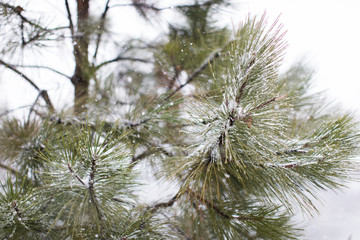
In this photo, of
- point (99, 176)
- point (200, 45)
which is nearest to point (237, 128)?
point (99, 176)

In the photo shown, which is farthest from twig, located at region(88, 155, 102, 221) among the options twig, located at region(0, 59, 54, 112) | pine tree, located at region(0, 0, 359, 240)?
twig, located at region(0, 59, 54, 112)

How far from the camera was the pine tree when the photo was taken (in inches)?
12.8

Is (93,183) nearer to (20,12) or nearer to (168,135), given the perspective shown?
(168,135)

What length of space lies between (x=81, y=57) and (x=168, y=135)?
429mm

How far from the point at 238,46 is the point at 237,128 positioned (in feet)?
0.38

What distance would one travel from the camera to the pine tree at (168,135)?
12.8 inches

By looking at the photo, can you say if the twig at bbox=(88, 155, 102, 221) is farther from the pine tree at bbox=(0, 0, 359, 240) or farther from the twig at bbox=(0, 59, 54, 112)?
the twig at bbox=(0, 59, 54, 112)

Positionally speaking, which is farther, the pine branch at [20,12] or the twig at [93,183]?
the pine branch at [20,12]

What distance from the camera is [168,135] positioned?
0.71 metres

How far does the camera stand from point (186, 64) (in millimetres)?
752

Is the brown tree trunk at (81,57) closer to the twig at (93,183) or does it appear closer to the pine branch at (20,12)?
the pine branch at (20,12)

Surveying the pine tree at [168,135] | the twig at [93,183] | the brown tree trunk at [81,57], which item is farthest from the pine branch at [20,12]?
the twig at [93,183]

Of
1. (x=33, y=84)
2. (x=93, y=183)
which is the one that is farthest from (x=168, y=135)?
(x=33, y=84)

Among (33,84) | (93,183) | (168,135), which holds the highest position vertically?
(33,84)
